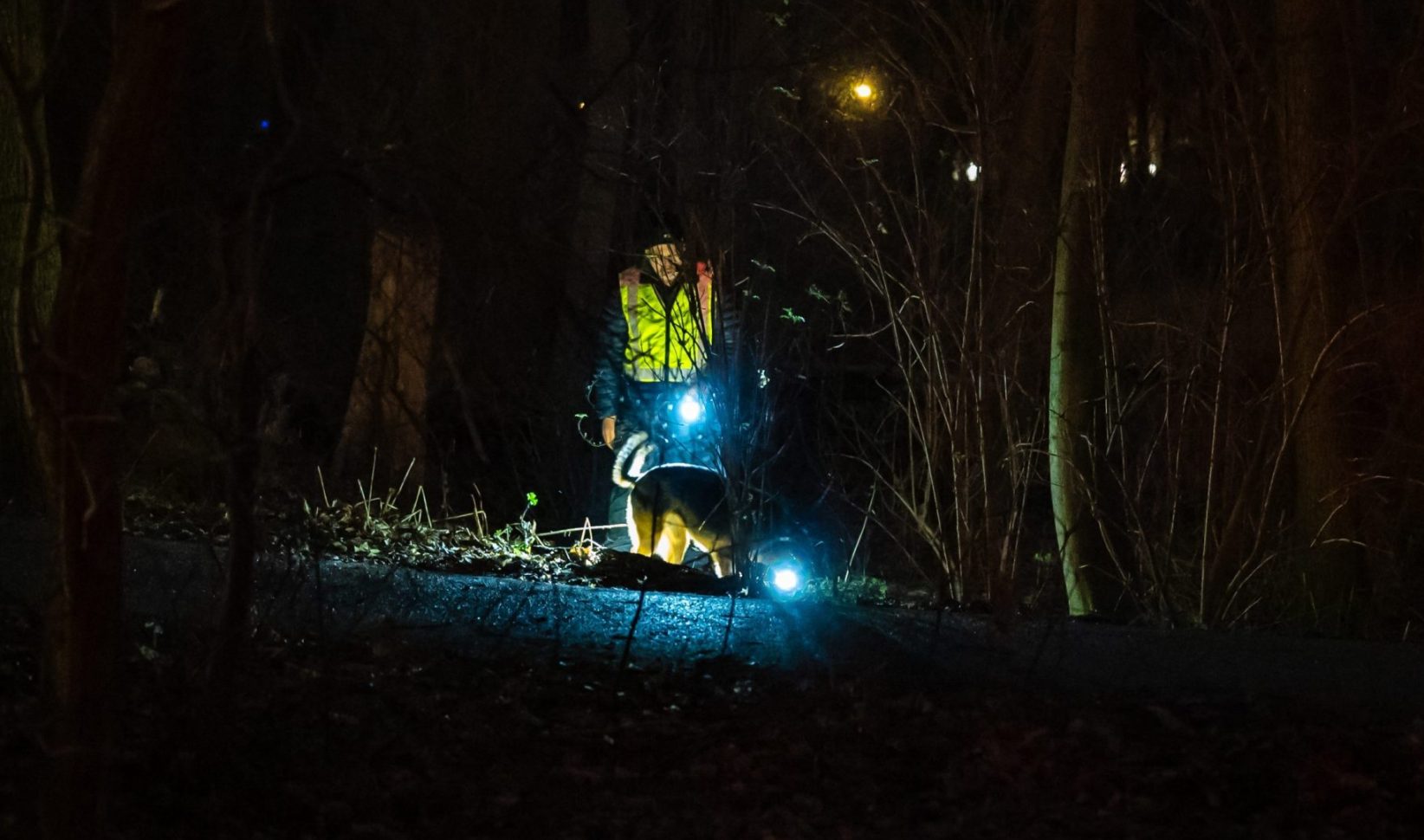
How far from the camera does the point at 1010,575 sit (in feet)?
24.8

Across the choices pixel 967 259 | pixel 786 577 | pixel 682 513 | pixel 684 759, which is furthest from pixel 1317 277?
pixel 684 759

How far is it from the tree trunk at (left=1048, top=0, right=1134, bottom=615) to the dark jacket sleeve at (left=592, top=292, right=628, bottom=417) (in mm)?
2509

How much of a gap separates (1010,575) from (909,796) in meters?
2.75

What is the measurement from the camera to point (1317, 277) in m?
7.97

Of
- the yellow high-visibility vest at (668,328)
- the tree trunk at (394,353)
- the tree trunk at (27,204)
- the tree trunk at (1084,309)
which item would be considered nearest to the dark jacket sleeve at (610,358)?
the yellow high-visibility vest at (668,328)

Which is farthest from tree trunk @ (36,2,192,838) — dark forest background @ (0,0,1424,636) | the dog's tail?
the dog's tail

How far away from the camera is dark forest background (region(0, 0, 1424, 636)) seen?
227 inches

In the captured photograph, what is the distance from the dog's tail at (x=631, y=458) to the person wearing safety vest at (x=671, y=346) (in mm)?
534

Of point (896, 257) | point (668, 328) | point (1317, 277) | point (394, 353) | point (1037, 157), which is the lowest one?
point (394, 353)

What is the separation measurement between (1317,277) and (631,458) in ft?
13.8

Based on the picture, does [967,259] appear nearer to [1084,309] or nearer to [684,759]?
[1084,309]

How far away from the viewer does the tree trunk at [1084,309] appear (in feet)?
27.6

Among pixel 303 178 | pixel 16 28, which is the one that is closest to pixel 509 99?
pixel 16 28

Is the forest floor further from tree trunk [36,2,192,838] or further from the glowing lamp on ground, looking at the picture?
the glowing lamp on ground
